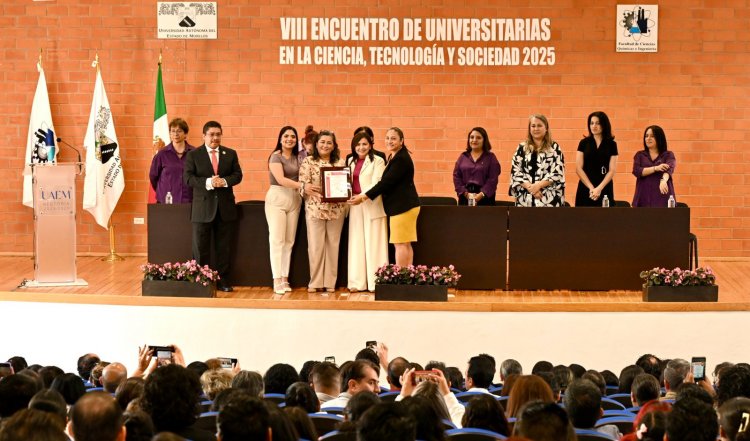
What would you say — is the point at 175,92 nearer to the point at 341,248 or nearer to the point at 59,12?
the point at 59,12

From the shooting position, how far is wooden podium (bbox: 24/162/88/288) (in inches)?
384

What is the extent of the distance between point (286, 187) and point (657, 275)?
10.7 ft

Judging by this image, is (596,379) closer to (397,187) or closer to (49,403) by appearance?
(49,403)

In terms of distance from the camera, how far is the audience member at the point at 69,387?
541 centimetres

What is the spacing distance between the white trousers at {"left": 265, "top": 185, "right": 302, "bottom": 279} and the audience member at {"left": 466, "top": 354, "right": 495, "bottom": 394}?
11.5 feet

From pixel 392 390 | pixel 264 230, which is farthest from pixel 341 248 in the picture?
pixel 392 390

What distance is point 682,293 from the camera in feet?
30.2

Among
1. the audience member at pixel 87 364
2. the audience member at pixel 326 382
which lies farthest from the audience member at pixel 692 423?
the audience member at pixel 87 364

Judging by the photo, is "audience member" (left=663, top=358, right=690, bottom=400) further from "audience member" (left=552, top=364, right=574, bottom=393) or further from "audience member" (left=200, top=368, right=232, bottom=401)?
"audience member" (left=200, top=368, right=232, bottom=401)

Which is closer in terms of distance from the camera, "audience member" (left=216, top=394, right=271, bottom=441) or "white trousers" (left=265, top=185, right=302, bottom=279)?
"audience member" (left=216, top=394, right=271, bottom=441)

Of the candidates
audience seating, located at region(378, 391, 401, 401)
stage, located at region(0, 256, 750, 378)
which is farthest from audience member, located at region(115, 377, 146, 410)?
stage, located at region(0, 256, 750, 378)

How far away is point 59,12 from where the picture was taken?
12469 millimetres

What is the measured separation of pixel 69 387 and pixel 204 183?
4.19 metres

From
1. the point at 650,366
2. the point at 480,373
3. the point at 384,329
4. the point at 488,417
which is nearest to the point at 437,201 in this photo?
the point at 384,329
